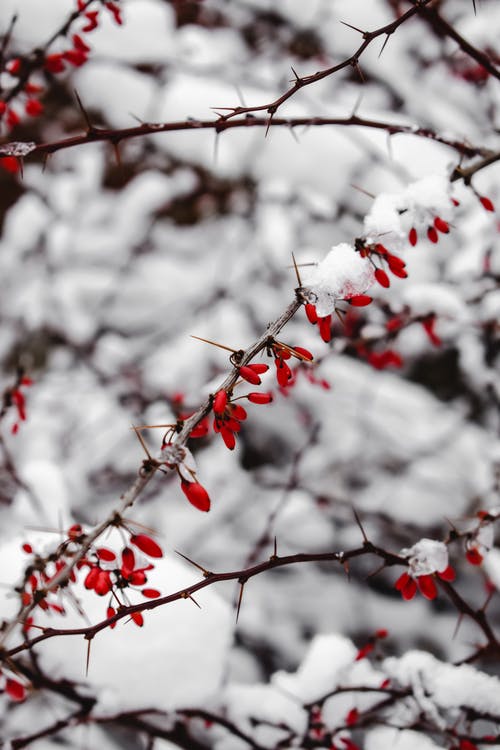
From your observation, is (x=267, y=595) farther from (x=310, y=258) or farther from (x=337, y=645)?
(x=310, y=258)

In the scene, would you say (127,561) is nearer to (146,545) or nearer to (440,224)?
(146,545)

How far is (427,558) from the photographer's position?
1070 millimetres

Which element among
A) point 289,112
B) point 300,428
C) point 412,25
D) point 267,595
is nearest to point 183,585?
point 267,595

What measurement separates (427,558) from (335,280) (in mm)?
542

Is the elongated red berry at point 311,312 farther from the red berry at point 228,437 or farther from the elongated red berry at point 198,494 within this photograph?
the elongated red berry at point 198,494

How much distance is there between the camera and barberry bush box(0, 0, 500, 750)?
1.42 meters

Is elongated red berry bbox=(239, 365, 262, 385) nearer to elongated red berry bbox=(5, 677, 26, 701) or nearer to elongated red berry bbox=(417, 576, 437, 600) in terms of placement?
elongated red berry bbox=(417, 576, 437, 600)

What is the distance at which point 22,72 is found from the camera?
59.9 inches

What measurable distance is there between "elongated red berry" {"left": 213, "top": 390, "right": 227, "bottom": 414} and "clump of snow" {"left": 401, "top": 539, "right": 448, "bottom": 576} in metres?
0.48

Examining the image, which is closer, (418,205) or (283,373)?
(283,373)

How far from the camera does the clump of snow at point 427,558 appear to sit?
1067 mm

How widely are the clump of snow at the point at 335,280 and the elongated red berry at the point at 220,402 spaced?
22cm

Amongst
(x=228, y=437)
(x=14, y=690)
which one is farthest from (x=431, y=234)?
(x=14, y=690)

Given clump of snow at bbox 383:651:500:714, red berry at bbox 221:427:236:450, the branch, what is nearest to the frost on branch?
the branch
